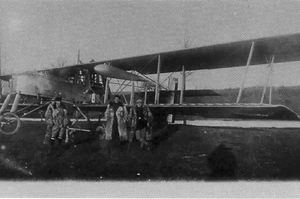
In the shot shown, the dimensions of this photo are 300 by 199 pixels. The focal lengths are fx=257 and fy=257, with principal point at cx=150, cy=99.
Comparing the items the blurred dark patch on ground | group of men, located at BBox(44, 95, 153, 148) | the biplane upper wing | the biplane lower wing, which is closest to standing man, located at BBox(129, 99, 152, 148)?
group of men, located at BBox(44, 95, 153, 148)

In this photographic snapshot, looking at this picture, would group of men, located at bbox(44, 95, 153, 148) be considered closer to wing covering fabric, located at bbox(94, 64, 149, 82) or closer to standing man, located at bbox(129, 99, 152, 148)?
standing man, located at bbox(129, 99, 152, 148)

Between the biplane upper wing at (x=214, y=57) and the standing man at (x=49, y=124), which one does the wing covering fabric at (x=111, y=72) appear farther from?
the standing man at (x=49, y=124)

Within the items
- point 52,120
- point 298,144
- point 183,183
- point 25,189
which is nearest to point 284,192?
point 183,183

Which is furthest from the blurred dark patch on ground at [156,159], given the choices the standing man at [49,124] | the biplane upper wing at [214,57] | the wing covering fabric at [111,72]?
the biplane upper wing at [214,57]

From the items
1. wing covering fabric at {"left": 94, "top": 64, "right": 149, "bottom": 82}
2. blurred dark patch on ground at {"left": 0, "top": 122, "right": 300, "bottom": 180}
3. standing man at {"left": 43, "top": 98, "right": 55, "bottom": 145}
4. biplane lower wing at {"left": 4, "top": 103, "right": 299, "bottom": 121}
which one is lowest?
blurred dark patch on ground at {"left": 0, "top": 122, "right": 300, "bottom": 180}

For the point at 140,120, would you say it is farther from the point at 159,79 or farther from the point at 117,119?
the point at 159,79

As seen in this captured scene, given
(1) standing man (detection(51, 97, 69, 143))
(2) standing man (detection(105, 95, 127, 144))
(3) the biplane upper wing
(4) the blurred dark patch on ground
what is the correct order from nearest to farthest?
1. (4) the blurred dark patch on ground
2. (3) the biplane upper wing
3. (1) standing man (detection(51, 97, 69, 143))
4. (2) standing man (detection(105, 95, 127, 144))
